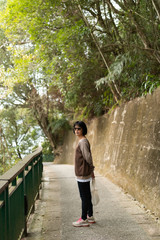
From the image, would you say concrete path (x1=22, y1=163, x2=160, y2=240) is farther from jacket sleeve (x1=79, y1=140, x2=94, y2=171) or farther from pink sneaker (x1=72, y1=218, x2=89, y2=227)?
jacket sleeve (x1=79, y1=140, x2=94, y2=171)

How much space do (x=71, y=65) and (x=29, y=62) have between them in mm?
4823

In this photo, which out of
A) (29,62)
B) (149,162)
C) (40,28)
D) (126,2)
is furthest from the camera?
(29,62)

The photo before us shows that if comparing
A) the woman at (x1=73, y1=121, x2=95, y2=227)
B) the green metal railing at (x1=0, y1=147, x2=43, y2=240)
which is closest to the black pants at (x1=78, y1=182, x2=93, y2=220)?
the woman at (x1=73, y1=121, x2=95, y2=227)

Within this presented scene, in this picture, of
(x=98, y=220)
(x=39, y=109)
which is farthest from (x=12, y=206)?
(x=39, y=109)

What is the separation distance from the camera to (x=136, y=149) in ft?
22.1

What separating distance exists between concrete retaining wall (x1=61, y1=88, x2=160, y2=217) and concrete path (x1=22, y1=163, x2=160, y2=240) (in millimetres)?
367

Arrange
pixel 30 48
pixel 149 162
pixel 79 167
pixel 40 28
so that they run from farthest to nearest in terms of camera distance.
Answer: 1. pixel 30 48
2. pixel 40 28
3. pixel 149 162
4. pixel 79 167

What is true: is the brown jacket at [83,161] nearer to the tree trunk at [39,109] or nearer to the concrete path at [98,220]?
the concrete path at [98,220]

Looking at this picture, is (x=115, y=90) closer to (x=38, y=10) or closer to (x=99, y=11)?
(x=99, y=11)

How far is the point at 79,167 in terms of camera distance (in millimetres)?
4414

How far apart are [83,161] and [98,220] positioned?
1.20 meters

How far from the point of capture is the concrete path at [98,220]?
13.1ft

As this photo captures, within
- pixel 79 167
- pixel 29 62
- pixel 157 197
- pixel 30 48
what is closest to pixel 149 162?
pixel 157 197

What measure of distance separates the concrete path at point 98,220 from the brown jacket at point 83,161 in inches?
36.0
